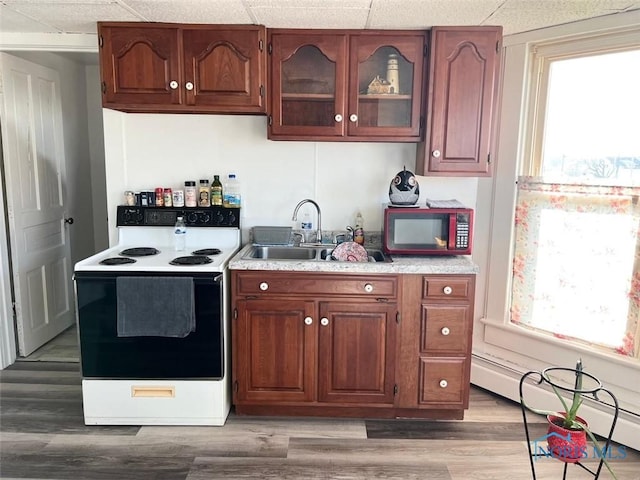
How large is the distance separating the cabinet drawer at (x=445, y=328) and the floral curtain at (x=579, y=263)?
0.57 metres

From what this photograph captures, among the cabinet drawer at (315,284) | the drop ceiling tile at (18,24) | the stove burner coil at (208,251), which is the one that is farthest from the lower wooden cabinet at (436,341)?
the drop ceiling tile at (18,24)

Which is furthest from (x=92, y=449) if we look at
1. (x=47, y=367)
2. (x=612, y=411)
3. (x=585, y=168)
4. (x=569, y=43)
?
(x=569, y=43)

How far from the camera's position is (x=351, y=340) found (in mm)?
2605

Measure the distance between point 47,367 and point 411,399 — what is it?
7.97 feet

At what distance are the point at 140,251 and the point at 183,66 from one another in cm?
106

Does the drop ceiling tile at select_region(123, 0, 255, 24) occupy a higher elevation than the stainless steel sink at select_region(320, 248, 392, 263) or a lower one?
higher

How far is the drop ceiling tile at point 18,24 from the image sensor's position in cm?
248

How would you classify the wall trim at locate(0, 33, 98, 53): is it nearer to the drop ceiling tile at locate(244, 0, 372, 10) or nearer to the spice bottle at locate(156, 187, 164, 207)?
the spice bottle at locate(156, 187, 164, 207)

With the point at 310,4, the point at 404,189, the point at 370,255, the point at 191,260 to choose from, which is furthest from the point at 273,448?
the point at 310,4

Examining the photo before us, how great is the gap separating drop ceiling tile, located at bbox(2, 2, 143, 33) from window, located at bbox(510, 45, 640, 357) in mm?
2254

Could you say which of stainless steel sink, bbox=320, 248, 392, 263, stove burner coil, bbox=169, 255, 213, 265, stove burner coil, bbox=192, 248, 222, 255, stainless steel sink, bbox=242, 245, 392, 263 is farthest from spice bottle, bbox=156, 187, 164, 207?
stainless steel sink, bbox=320, 248, 392, 263

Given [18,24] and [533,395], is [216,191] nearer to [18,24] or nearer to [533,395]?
[18,24]

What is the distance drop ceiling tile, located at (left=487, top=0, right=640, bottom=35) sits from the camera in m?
2.21

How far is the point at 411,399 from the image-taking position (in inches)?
104
